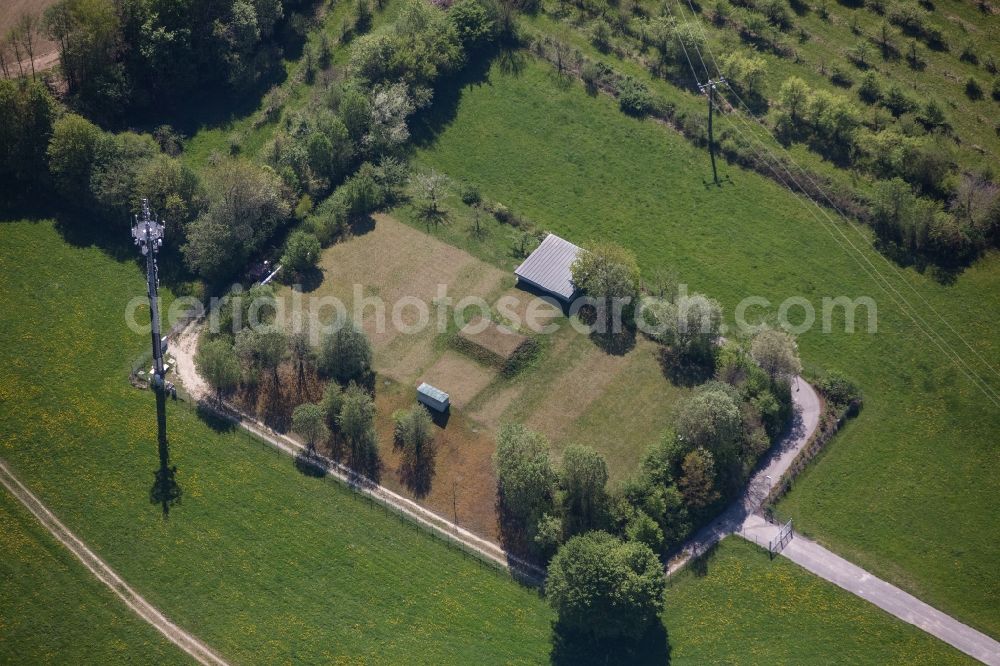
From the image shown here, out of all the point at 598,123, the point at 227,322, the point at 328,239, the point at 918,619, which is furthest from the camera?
the point at 598,123

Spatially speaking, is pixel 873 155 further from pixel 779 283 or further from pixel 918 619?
pixel 918 619

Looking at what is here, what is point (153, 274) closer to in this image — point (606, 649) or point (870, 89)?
point (606, 649)

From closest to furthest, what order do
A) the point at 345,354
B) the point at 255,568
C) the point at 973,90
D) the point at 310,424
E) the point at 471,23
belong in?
1. the point at 255,568
2. the point at 310,424
3. the point at 345,354
4. the point at 973,90
5. the point at 471,23

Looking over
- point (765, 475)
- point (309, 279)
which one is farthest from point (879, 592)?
point (309, 279)

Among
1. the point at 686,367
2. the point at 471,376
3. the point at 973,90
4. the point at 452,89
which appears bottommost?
the point at 471,376

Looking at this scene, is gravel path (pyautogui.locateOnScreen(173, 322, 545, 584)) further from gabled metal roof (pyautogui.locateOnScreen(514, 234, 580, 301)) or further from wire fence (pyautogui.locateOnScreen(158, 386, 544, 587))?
gabled metal roof (pyautogui.locateOnScreen(514, 234, 580, 301))

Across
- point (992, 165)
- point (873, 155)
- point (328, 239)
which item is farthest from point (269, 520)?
point (992, 165)
